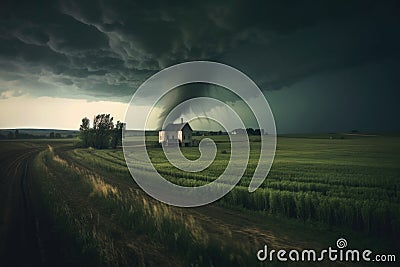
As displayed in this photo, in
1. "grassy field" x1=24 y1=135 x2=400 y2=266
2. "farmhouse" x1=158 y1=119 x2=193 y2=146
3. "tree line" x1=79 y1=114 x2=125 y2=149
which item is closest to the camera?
"grassy field" x1=24 y1=135 x2=400 y2=266

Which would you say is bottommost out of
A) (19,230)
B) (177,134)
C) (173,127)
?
(19,230)

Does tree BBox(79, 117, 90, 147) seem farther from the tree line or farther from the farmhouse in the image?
the farmhouse

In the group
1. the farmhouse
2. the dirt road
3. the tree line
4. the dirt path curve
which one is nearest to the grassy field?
the dirt road

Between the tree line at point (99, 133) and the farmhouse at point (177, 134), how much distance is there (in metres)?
19.8

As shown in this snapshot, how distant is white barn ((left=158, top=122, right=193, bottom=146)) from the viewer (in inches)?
2813

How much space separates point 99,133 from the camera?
82.2 m

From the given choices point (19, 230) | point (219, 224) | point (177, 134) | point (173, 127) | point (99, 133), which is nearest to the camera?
point (19, 230)

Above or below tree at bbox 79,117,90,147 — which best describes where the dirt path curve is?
below

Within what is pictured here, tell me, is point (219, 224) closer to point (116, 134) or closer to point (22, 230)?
point (22, 230)

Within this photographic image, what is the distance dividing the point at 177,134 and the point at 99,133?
28425 millimetres

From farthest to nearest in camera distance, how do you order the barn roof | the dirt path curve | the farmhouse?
the barn roof
the farmhouse
the dirt path curve

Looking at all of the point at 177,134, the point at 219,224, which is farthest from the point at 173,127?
the point at 219,224

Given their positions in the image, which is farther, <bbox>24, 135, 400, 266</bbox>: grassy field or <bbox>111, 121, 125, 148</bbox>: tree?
<bbox>111, 121, 125, 148</bbox>: tree

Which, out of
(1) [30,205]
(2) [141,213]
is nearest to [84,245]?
(2) [141,213]
